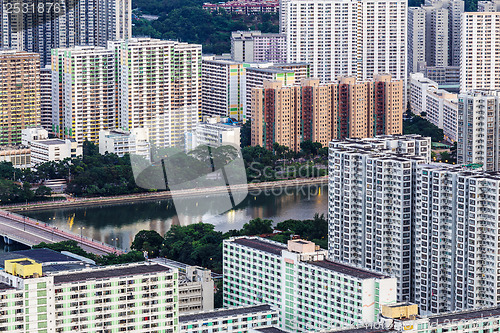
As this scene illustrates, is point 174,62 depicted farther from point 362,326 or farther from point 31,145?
point 362,326

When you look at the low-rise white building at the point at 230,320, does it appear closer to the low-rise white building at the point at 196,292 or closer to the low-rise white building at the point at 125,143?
the low-rise white building at the point at 196,292

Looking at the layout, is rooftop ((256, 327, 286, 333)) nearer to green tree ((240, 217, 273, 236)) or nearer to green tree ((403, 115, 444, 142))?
green tree ((240, 217, 273, 236))

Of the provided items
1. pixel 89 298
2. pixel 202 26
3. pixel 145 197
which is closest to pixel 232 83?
pixel 145 197

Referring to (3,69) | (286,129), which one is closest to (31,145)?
(3,69)

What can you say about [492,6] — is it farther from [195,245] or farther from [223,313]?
[223,313]

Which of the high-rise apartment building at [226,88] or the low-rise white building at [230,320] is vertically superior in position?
the high-rise apartment building at [226,88]

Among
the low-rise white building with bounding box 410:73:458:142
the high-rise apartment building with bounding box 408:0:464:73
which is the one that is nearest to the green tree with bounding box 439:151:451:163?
the low-rise white building with bounding box 410:73:458:142

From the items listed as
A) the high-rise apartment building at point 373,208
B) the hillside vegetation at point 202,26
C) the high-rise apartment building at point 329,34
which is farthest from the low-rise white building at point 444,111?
the high-rise apartment building at point 373,208
